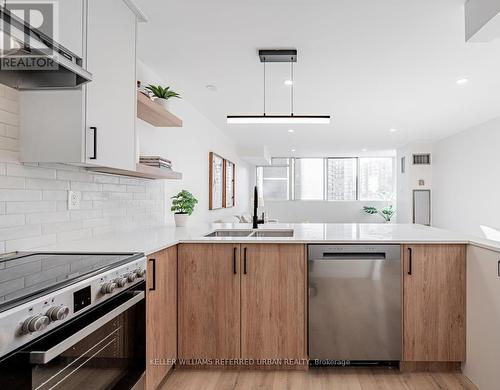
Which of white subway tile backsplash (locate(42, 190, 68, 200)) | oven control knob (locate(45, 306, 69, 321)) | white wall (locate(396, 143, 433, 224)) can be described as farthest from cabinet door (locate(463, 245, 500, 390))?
white wall (locate(396, 143, 433, 224))

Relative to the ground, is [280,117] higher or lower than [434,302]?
higher

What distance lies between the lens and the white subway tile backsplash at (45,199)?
1.69 m

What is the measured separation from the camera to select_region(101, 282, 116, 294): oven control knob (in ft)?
4.60

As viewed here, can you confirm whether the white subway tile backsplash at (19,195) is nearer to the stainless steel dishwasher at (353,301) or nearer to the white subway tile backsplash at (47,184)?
the white subway tile backsplash at (47,184)

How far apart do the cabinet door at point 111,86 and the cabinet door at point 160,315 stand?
0.62 meters

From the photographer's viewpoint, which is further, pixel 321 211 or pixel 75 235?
pixel 321 211

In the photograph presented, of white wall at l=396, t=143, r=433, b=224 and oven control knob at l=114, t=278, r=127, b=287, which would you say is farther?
white wall at l=396, t=143, r=433, b=224

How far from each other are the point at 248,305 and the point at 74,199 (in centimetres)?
128

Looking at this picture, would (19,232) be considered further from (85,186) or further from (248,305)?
(248,305)

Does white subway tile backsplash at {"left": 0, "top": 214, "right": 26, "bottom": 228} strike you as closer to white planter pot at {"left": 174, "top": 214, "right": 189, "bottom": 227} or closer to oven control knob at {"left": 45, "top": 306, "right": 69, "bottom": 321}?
oven control knob at {"left": 45, "top": 306, "right": 69, "bottom": 321}

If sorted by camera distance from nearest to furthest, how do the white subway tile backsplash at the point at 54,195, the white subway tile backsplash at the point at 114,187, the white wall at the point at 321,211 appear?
the white subway tile backsplash at the point at 54,195, the white subway tile backsplash at the point at 114,187, the white wall at the point at 321,211

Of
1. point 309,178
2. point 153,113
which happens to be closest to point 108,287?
point 153,113

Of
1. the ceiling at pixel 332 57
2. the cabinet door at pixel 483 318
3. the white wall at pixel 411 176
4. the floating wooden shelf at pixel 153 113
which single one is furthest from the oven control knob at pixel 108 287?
the white wall at pixel 411 176

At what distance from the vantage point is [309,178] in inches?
454
